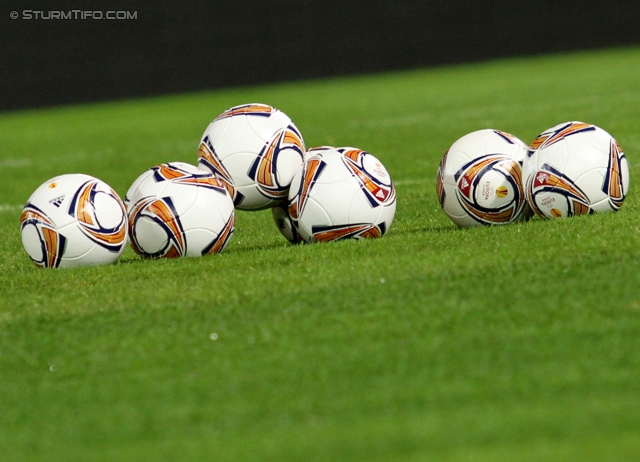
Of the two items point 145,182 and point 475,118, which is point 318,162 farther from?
point 475,118

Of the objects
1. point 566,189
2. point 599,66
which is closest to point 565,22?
point 599,66

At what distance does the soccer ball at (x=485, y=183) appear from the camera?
6.86 m

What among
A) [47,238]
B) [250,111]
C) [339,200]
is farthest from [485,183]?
[47,238]

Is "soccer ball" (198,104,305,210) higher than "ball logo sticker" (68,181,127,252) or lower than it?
higher

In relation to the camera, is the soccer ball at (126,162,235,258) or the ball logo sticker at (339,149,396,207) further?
the ball logo sticker at (339,149,396,207)

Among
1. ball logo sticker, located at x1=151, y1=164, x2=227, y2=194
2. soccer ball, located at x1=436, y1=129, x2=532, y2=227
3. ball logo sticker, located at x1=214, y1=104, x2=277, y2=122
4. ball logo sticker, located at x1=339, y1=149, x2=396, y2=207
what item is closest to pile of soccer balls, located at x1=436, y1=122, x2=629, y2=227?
soccer ball, located at x1=436, y1=129, x2=532, y2=227

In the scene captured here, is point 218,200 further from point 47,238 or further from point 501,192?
point 501,192

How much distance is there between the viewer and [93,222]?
21.0 feet

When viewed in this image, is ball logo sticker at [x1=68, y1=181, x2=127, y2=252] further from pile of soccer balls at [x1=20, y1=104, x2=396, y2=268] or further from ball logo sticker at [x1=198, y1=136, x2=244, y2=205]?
ball logo sticker at [x1=198, y1=136, x2=244, y2=205]

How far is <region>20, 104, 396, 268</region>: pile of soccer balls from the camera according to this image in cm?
644

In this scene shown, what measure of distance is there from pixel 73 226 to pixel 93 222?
5.1 inches

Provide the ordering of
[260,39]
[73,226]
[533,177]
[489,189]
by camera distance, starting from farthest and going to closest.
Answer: [260,39], [489,189], [533,177], [73,226]

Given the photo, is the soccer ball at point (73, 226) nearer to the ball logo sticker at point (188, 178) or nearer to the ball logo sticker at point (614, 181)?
the ball logo sticker at point (188, 178)

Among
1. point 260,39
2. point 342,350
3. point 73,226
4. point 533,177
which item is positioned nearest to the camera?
point 342,350
